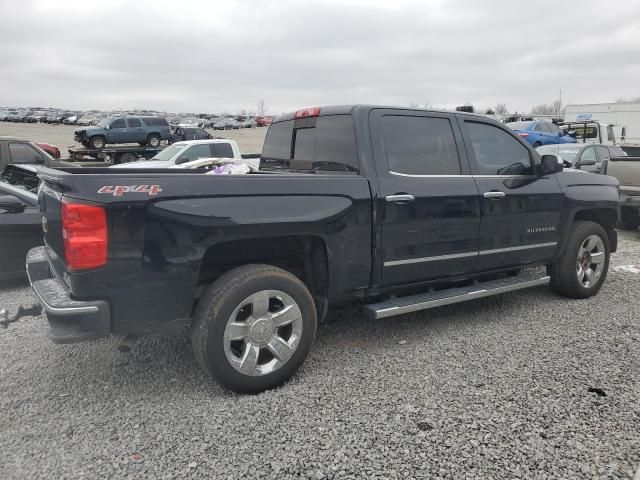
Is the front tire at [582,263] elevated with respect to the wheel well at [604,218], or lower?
lower

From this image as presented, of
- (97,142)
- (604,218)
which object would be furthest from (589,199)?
(97,142)

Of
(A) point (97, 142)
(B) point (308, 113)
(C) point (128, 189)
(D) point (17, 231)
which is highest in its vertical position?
(A) point (97, 142)

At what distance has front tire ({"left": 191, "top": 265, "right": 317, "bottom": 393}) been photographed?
120 inches

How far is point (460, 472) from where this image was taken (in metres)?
2.47

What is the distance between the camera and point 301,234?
334cm

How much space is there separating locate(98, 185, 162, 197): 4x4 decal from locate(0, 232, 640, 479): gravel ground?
133cm

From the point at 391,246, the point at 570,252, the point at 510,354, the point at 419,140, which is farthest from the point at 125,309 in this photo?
the point at 570,252

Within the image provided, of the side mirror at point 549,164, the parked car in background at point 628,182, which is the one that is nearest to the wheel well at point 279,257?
the side mirror at point 549,164

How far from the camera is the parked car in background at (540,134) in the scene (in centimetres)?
1872

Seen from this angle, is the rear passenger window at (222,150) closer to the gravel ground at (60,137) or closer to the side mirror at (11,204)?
the side mirror at (11,204)

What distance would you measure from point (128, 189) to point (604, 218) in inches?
193

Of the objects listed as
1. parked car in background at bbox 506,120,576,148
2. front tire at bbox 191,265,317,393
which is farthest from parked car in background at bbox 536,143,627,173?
front tire at bbox 191,265,317,393

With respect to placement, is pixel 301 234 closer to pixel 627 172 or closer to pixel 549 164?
pixel 549 164

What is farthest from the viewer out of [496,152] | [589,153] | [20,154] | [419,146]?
[589,153]
